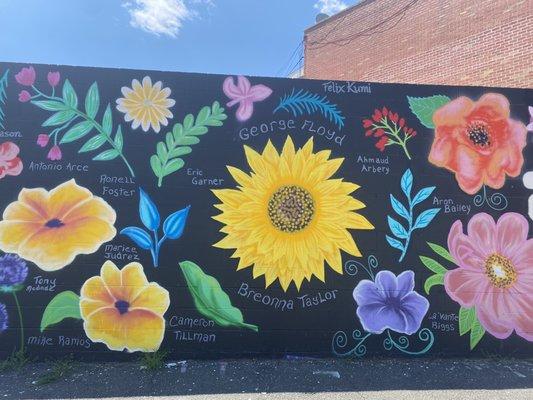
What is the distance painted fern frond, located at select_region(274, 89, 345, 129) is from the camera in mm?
4434

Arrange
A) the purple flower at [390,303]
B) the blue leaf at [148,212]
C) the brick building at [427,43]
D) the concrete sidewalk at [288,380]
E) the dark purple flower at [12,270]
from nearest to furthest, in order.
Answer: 1. the concrete sidewalk at [288,380]
2. the dark purple flower at [12,270]
3. the blue leaf at [148,212]
4. the purple flower at [390,303]
5. the brick building at [427,43]

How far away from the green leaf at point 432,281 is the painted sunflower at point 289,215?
77cm

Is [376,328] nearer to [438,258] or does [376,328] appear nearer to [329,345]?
[329,345]

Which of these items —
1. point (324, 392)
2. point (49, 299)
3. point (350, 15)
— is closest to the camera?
point (324, 392)

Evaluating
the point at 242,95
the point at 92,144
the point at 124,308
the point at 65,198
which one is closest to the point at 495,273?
the point at 242,95

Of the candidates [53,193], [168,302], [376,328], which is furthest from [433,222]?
[53,193]

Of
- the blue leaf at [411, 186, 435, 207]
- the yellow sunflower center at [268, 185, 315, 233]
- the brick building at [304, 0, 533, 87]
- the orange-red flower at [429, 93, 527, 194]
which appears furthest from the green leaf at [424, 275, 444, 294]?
the brick building at [304, 0, 533, 87]

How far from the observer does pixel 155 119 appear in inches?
170

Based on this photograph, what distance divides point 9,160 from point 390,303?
393 cm

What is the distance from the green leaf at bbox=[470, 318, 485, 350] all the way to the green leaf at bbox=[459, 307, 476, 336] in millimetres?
37

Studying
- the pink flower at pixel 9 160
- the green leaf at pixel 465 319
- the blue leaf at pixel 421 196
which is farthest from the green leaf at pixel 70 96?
the green leaf at pixel 465 319

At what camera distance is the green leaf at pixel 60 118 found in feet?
14.0

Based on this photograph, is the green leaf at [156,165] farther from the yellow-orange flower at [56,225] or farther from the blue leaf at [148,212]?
the yellow-orange flower at [56,225]

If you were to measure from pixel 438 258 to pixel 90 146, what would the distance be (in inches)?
142
